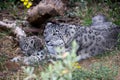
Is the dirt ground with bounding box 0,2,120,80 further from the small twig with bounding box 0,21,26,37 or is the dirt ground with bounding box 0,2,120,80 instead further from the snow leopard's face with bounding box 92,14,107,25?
the snow leopard's face with bounding box 92,14,107,25

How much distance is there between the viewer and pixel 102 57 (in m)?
5.46

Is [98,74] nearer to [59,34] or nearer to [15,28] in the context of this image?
[59,34]

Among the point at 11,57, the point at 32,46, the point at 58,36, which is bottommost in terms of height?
the point at 11,57

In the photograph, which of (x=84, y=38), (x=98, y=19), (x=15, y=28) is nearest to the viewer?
(x=84, y=38)

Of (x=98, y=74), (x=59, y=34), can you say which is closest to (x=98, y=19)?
(x=59, y=34)

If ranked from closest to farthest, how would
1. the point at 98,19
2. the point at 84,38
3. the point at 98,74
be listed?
the point at 98,74, the point at 84,38, the point at 98,19

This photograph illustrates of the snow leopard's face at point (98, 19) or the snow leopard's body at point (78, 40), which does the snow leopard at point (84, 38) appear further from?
the snow leopard's face at point (98, 19)

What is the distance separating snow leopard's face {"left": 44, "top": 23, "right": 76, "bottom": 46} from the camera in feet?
18.4

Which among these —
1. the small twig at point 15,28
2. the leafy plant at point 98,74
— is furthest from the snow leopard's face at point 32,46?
the leafy plant at point 98,74

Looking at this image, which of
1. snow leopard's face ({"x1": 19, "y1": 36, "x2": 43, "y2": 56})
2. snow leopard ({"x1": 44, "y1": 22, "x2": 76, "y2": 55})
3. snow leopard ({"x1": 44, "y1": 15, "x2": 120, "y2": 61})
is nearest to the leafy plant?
snow leopard ({"x1": 44, "y1": 15, "x2": 120, "y2": 61})

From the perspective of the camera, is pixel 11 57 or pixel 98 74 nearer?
pixel 98 74

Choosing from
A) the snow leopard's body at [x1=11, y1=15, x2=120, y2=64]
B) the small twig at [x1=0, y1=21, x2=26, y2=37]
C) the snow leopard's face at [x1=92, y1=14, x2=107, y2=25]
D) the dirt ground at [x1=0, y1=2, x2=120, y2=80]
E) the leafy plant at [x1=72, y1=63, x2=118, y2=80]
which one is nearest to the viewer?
the leafy plant at [x1=72, y1=63, x2=118, y2=80]

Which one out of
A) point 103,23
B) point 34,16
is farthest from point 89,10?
point 34,16

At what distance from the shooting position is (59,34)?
569 cm
